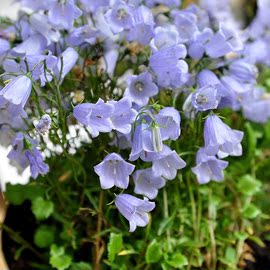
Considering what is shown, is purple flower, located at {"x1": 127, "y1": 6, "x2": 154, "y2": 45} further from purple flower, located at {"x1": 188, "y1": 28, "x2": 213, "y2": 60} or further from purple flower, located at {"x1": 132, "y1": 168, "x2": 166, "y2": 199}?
purple flower, located at {"x1": 132, "y1": 168, "x2": 166, "y2": 199}

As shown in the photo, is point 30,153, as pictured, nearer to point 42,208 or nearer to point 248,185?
point 42,208

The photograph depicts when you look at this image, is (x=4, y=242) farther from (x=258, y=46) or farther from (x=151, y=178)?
(x=258, y=46)

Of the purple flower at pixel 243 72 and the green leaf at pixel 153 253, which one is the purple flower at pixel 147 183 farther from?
the purple flower at pixel 243 72

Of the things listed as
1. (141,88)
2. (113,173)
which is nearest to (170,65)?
(141,88)

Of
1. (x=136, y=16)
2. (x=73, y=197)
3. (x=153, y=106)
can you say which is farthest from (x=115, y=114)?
(x=73, y=197)

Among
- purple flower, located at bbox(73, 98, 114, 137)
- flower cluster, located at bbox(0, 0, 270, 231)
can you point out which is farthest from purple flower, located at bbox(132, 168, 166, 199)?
purple flower, located at bbox(73, 98, 114, 137)

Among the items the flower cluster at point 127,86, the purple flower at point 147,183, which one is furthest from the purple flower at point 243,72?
the purple flower at point 147,183
